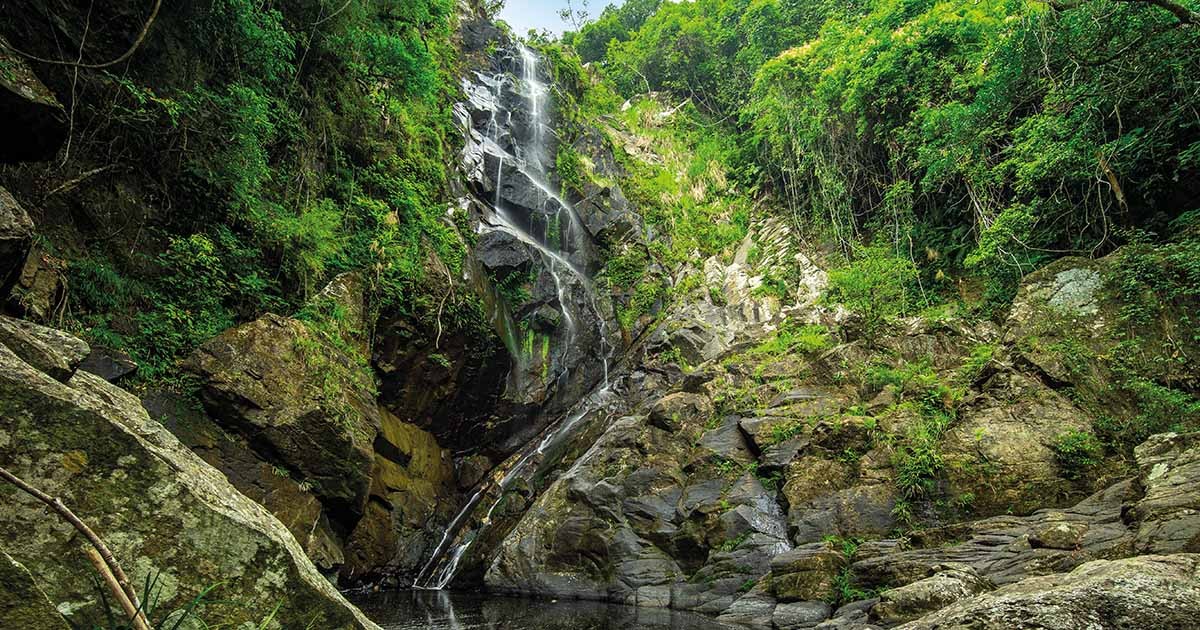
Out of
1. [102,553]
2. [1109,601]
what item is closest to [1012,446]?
[1109,601]

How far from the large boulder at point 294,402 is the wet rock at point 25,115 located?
3.79m

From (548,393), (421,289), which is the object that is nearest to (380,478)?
(421,289)

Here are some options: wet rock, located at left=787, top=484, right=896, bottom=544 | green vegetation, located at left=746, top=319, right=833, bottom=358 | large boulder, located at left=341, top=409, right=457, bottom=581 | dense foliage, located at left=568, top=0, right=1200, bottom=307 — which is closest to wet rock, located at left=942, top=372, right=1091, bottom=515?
wet rock, located at left=787, top=484, right=896, bottom=544

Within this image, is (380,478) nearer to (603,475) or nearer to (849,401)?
(603,475)

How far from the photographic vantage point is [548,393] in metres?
16.8

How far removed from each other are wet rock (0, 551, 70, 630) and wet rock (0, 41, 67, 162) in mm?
5110

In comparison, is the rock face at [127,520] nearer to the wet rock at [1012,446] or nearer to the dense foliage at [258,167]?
the dense foliage at [258,167]

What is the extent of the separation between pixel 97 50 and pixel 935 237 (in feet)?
60.7

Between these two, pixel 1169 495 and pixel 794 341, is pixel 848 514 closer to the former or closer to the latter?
pixel 1169 495

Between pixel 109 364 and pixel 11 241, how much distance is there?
2.94 metres

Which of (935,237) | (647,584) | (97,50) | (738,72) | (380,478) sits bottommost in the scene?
(647,584)

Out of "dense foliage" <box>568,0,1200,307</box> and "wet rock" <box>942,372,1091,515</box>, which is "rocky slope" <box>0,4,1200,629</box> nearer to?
"wet rock" <box>942,372,1091,515</box>

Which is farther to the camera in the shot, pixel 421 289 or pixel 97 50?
pixel 421 289

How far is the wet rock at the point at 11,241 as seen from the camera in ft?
14.2
